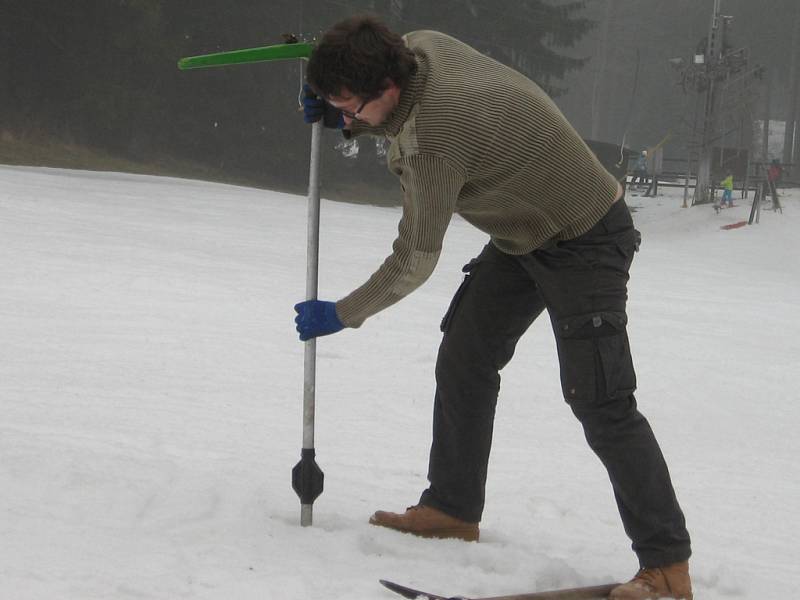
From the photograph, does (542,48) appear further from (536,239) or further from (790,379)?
(536,239)

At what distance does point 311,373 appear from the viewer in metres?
3.43

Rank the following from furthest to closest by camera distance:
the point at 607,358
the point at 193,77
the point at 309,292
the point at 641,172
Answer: the point at 641,172 < the point at 193,77 < the point at 309,292 < the point at 607,358

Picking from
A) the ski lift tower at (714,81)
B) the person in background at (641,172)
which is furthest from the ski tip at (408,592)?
the person in background at (641,172)

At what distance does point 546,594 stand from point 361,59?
1574mm

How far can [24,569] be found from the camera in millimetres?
2771

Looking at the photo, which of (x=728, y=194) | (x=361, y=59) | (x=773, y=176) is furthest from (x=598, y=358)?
(x=773, y=176)

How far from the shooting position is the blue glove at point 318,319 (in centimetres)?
312

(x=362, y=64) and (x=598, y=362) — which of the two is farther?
(x=598, y=362)

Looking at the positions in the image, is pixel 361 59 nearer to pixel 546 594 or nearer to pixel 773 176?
pixel 546 594

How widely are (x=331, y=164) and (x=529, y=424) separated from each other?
24.4 m

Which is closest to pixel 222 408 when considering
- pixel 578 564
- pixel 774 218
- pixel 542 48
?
pixel 578 564

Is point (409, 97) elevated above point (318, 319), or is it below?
above

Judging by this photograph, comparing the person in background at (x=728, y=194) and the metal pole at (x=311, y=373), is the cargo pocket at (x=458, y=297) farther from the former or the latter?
the person in background at (x=728, y=194)

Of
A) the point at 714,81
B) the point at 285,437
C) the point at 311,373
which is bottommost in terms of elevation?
the point at 285,437
